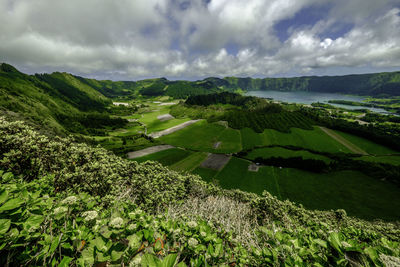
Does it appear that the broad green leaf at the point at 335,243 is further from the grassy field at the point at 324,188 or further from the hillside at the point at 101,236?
the grassy field at the point at 324,188

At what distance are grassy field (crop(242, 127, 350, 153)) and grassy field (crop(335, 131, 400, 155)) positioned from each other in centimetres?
1054

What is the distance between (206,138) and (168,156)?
110ft

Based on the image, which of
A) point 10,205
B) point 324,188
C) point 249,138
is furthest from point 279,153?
point 10,205

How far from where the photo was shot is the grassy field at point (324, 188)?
43.9 metres

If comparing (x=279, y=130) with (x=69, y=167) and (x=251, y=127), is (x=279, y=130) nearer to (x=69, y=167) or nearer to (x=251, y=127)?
(x=251, y=127)

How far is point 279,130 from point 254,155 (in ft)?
152

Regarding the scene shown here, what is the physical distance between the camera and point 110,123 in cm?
15462

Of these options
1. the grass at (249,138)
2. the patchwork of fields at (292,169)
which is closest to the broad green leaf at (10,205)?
the patchwork of fields at (292,169)

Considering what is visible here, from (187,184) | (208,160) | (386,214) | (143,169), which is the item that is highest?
(143,169)

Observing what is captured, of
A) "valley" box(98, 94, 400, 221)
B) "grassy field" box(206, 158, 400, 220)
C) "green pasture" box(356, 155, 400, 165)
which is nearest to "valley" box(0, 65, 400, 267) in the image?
"grassy field" box(206, 158, 400, 220)

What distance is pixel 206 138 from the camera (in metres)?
98.5

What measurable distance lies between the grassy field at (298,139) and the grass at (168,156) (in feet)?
118

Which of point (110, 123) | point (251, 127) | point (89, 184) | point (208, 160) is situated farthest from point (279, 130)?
point (110, 123)

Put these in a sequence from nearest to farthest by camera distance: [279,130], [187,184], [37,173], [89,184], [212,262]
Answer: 1. [212,262]
2. [37,173]
3. [89,184]
4. [187,184]
5. [279,130]
